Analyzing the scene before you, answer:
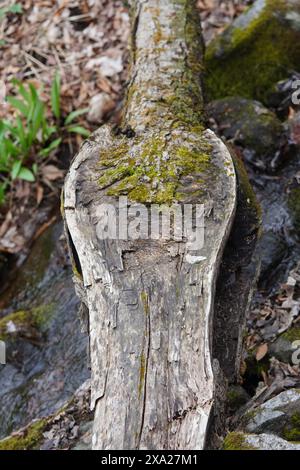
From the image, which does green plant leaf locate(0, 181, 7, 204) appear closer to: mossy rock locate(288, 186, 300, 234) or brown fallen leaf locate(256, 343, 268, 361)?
mossy rock locate(288, 186, 300, 234)

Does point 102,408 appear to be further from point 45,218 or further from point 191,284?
point 45,218

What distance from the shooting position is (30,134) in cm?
471

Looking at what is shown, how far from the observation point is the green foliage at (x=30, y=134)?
4.66m

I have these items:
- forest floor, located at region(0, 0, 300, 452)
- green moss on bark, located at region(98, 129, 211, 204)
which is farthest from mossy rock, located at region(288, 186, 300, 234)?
forest floor, located at region(0, 0, 300, 452)

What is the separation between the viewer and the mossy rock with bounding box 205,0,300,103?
4340mm

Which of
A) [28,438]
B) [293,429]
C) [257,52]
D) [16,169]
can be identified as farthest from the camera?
[16,169]

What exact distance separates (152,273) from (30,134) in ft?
9.54

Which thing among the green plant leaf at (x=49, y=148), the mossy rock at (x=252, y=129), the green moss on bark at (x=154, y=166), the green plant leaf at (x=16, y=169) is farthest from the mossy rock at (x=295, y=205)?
the green plant leaf at (x=16, y=169)

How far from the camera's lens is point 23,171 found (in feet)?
15.2

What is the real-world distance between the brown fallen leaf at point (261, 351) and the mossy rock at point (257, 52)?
2207 mm

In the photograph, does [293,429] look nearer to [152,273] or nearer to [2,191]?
[152,273]

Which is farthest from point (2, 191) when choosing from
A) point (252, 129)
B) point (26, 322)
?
point (252, 129)

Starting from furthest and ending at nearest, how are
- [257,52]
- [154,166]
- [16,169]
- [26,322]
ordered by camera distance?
[16,169] → [257,52] → [26,322] → [154,166]
